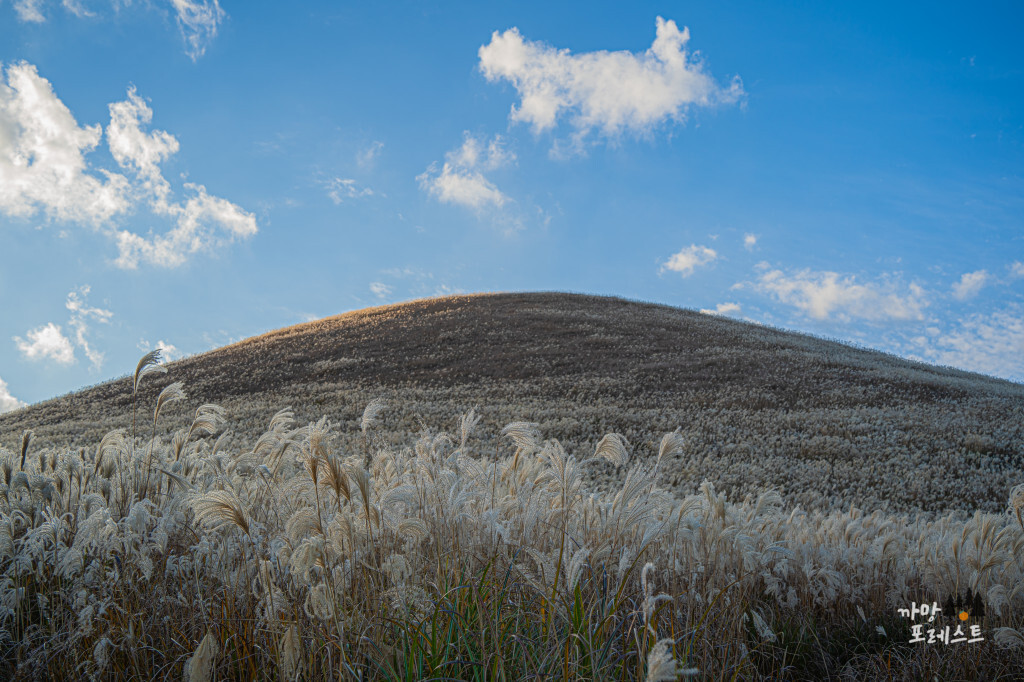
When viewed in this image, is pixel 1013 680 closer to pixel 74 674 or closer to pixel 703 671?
pixel 703 671

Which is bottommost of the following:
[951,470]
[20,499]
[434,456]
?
[951,470]

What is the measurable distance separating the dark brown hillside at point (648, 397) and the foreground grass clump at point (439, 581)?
583 cm

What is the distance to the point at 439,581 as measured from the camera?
2.72 m

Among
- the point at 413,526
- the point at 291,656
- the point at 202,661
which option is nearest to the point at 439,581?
the point at 413,526

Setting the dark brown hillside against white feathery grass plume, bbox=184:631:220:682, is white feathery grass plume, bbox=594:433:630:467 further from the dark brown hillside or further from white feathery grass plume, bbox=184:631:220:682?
the dark brown hillside

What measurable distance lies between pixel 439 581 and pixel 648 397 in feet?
61.9

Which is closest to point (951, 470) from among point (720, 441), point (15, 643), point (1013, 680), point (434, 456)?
point (720, 441)

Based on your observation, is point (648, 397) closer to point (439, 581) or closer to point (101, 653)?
point (439, 581)

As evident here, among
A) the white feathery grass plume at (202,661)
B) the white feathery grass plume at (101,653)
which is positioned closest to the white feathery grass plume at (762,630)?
the white feathery grass plume at (202,661)

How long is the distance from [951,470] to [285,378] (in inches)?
1015

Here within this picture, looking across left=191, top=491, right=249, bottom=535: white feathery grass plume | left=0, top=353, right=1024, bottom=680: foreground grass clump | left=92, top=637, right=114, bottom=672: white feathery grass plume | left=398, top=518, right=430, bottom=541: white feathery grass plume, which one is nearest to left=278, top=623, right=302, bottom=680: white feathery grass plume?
left=0, top=353, right=1024, bottom=680: foreground grass clump

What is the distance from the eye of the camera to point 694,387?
22141mm

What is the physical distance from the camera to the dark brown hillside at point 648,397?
41.2 ft

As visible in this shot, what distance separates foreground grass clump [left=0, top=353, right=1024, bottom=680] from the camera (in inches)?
95.3
